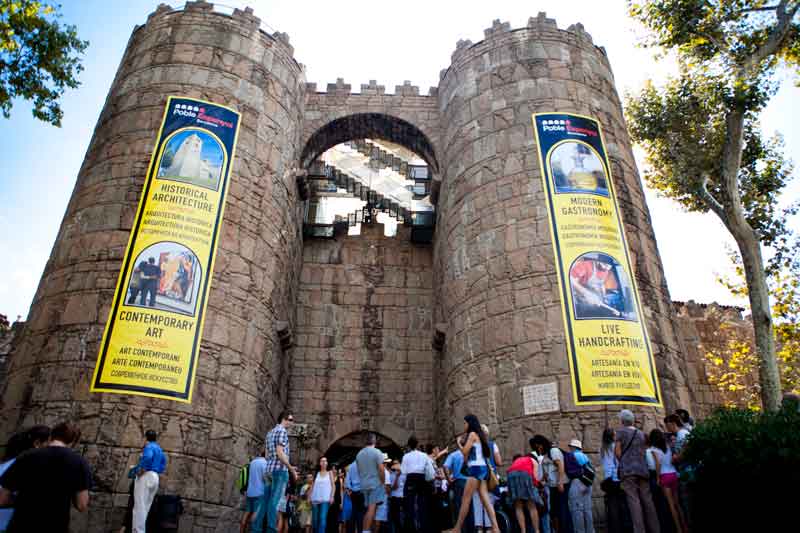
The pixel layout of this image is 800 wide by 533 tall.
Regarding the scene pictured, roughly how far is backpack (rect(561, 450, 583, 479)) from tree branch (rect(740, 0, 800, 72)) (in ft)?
37.4

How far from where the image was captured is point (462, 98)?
19.0 metres

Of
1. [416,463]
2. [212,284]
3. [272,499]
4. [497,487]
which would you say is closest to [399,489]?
[416,463]

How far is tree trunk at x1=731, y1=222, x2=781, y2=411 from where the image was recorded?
13.7m

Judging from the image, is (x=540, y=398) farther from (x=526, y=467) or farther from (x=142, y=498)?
(x=142, y=498)

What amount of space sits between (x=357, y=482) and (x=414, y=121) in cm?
1411

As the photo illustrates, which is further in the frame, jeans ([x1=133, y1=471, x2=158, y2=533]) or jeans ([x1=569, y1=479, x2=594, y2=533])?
jeans ([x1=133, y1=471, x2=158, y2=533])

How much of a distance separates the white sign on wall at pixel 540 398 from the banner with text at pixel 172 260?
7406mm

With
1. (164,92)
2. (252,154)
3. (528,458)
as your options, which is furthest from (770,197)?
(164,92)

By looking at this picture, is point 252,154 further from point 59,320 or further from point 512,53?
point 512,53

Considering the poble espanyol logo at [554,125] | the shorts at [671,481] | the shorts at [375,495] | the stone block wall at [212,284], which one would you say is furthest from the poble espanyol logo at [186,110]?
the shorts at [671,481]

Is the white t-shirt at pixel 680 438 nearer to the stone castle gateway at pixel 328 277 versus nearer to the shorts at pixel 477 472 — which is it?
the shorts at pixel 477 472

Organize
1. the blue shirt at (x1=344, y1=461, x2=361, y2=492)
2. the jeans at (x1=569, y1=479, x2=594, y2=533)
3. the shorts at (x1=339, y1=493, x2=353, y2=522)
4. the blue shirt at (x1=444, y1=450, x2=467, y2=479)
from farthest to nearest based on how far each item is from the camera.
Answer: the shorts at (x1=339, y1=493, x2=353, y2=522) → the blue shirt at (x1=344, y1=461, x2=361, y2=492) → the jeans at (x1=569, y1=479, x2=594, y2=533) → the blue shirt at (x1=444, y1=450, x2=467, y2=479)

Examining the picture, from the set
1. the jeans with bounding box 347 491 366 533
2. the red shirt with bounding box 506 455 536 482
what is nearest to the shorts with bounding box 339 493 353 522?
the jeans with bounding box 347 491 366 533

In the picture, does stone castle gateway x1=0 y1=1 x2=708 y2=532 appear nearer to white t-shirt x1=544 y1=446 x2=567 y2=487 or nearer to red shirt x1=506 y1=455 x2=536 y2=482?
white t-shirt x1=544 y1=446 x2=567 y2=487
